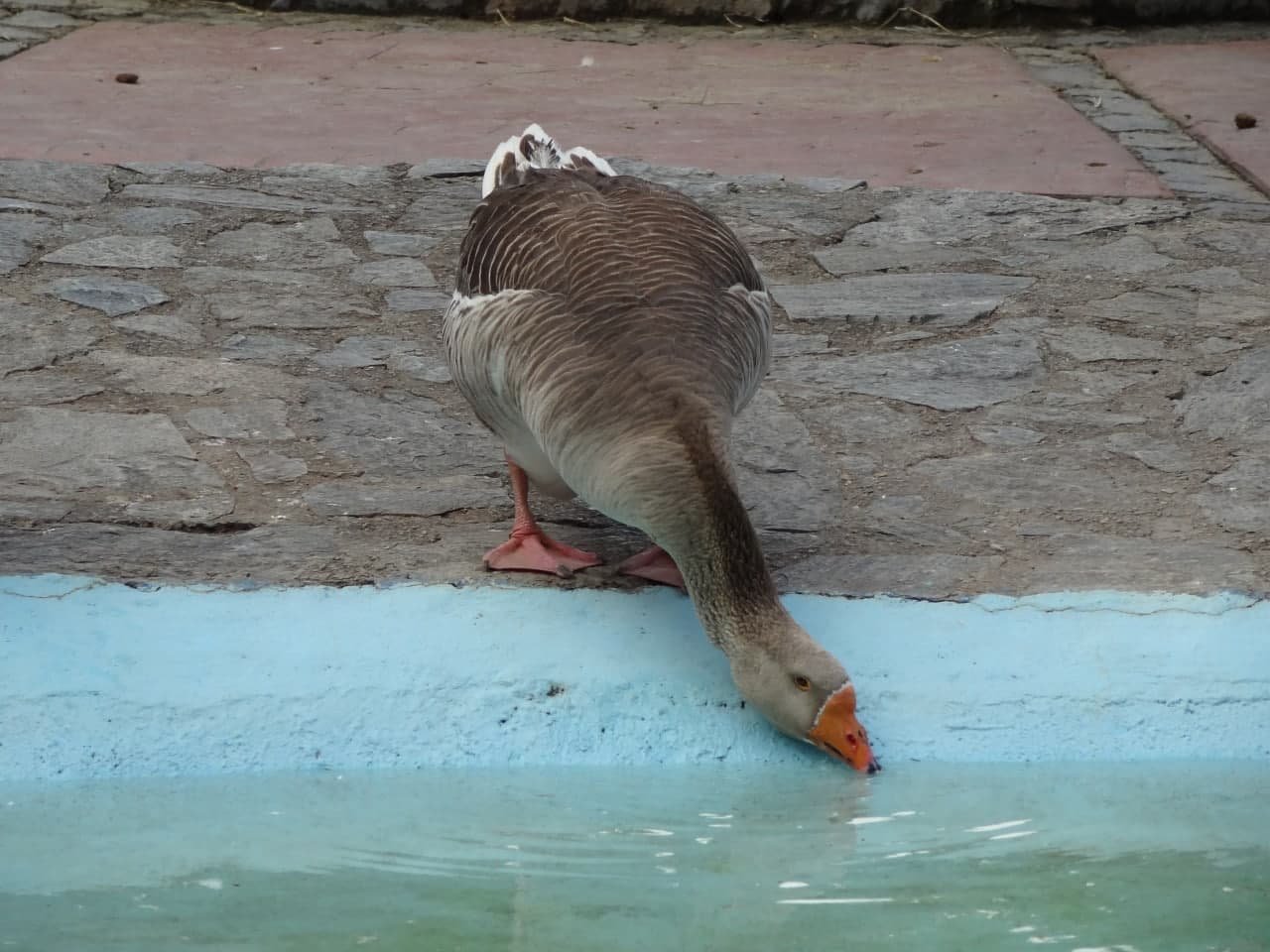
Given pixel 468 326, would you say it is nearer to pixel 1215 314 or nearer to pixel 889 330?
pixel 889 330

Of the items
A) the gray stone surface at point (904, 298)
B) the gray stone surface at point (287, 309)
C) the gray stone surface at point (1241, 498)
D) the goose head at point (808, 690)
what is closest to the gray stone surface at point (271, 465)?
the gray stone surface at point (287, 309)

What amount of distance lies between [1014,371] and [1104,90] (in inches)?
162

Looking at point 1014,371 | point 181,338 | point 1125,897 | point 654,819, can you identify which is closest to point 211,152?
point 181,338

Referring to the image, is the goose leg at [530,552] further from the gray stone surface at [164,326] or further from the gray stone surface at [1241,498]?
the gray stone surface at [164,326]

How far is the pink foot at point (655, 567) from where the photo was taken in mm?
3895

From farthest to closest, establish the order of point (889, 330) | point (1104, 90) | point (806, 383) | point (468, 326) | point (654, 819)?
point (1104, 90), point (889, 330), point (806, 383), point (468, 326), point (654, 819)

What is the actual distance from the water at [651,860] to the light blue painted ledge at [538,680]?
0.20ft

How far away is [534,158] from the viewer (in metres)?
4.59

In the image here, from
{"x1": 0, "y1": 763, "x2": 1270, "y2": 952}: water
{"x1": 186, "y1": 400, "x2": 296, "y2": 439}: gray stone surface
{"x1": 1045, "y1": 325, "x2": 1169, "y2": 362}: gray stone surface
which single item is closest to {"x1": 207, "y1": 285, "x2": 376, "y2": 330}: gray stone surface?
{"x1": 186, "y1": 400, "x2": 296, "y2": 439}: gray stone surface

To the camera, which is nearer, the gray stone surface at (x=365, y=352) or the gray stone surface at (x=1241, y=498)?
the gray stone surface at (x=1241, y=498)

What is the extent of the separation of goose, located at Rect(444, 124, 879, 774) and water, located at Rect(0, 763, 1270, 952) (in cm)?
26

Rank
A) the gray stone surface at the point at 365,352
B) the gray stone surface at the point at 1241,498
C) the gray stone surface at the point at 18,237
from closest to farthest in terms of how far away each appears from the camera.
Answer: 1. the gray stone surface at the point at 1241,498
2. the gray stone surface at the point at 365,352
3. the gray stone surface at the point at 18,237

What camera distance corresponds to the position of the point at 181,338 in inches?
215

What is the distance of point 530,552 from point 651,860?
3.15 ft
